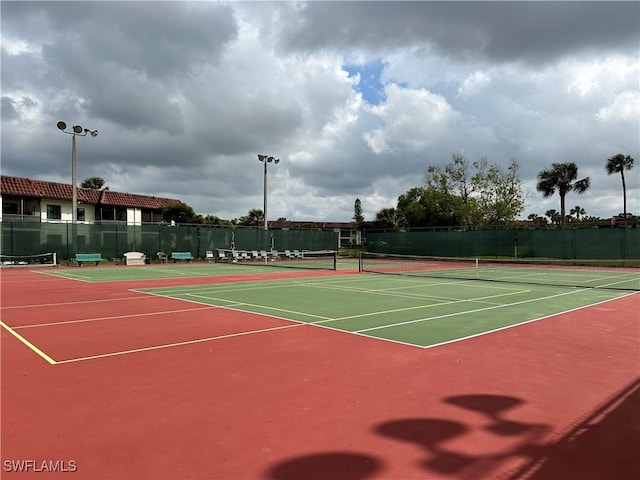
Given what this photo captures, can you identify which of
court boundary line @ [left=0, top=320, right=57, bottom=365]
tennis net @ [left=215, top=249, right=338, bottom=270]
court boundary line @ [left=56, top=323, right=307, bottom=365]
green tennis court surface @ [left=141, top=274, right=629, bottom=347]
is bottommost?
green tennis court surface @ [left=141, top=274, right=629, bottom=347]

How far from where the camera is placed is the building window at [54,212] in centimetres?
4558

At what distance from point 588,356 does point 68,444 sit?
676 centimetres

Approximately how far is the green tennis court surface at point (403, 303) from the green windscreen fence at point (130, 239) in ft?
60.8

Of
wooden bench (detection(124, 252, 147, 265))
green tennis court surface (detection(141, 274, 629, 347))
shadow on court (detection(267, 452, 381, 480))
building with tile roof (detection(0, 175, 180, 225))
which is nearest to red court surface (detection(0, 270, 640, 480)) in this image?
shadow on court (detection(267, 452, 381, 480))

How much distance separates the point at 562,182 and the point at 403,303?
162 feet

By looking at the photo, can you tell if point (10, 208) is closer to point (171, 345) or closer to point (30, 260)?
point (30, 260)

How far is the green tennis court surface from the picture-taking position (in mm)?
9141

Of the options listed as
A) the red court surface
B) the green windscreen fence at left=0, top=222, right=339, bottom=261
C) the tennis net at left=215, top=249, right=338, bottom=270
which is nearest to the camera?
the red court surface

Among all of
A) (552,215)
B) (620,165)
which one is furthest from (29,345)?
(552,215)

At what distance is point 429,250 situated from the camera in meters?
42.3

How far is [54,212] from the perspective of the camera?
4600cm

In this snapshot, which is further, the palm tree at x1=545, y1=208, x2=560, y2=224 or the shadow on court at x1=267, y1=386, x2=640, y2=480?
the palm tree at x1=545, y1=208, x2=560, y2=224

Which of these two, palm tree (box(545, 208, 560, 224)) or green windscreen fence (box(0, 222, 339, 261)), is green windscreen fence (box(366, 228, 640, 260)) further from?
palm tree (box(545, 208, 560, 224))

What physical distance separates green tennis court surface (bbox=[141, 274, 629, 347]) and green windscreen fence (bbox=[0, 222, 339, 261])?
18531mm
